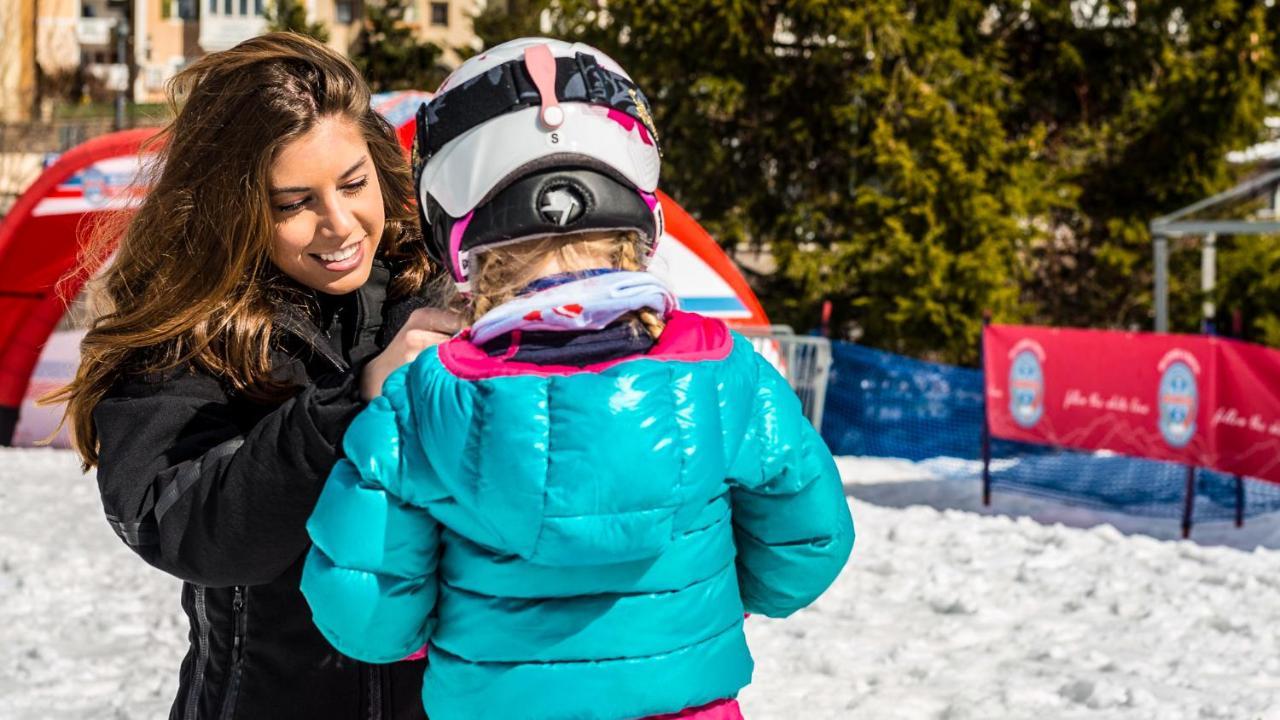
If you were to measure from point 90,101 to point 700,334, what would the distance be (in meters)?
49.1

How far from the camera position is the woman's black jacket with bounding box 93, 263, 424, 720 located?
5.13 feet

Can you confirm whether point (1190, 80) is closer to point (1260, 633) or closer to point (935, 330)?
point (935, 330)

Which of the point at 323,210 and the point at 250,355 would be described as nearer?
the point at 250,355

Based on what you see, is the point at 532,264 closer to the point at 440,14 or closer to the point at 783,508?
the point at 783,508

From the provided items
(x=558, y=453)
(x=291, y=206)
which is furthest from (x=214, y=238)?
(x=558, y=453)

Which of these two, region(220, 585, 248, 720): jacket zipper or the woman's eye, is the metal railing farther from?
region(220, 585, 248, 720): jacket zipper

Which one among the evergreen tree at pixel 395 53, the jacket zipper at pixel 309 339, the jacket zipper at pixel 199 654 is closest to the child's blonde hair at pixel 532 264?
the jacket zipper at pixel 309 339

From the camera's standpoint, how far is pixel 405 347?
1.60m

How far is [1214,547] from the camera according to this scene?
727cm

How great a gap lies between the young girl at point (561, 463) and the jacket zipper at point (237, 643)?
0.25 meters

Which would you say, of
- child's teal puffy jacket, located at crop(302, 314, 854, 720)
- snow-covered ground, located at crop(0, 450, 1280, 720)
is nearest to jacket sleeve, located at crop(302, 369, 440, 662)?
child's teal puffy jacket, located at crop(302, 314, 854, 720)

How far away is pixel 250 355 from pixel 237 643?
402 millimetres

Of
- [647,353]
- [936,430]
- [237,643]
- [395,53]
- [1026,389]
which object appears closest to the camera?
[647,353]

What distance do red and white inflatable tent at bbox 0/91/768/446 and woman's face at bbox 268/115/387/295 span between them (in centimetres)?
662
